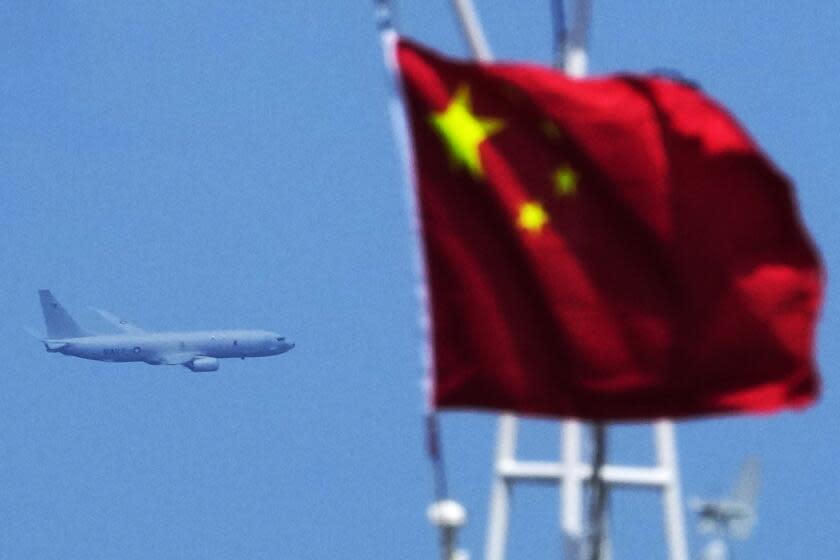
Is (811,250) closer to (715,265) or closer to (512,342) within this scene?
(715,265)

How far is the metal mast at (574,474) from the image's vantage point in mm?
44594

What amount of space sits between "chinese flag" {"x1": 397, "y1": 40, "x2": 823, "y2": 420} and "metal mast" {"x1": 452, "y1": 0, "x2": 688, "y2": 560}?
549 mm

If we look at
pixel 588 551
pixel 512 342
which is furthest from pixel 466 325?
pixel 588 551

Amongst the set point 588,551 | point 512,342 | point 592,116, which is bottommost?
point 588,551

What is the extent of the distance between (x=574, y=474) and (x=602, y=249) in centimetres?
313

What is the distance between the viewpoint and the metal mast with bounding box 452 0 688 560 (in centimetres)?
4459

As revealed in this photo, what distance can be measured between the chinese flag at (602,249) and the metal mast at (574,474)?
1.80 feet

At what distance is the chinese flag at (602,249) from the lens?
44.2m

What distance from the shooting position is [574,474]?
1769 inches

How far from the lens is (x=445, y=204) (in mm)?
44375

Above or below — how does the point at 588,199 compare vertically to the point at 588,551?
above

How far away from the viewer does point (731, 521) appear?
44531mm

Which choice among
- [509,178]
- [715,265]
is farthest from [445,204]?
[715,265]

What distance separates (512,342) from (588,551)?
9.73ft
